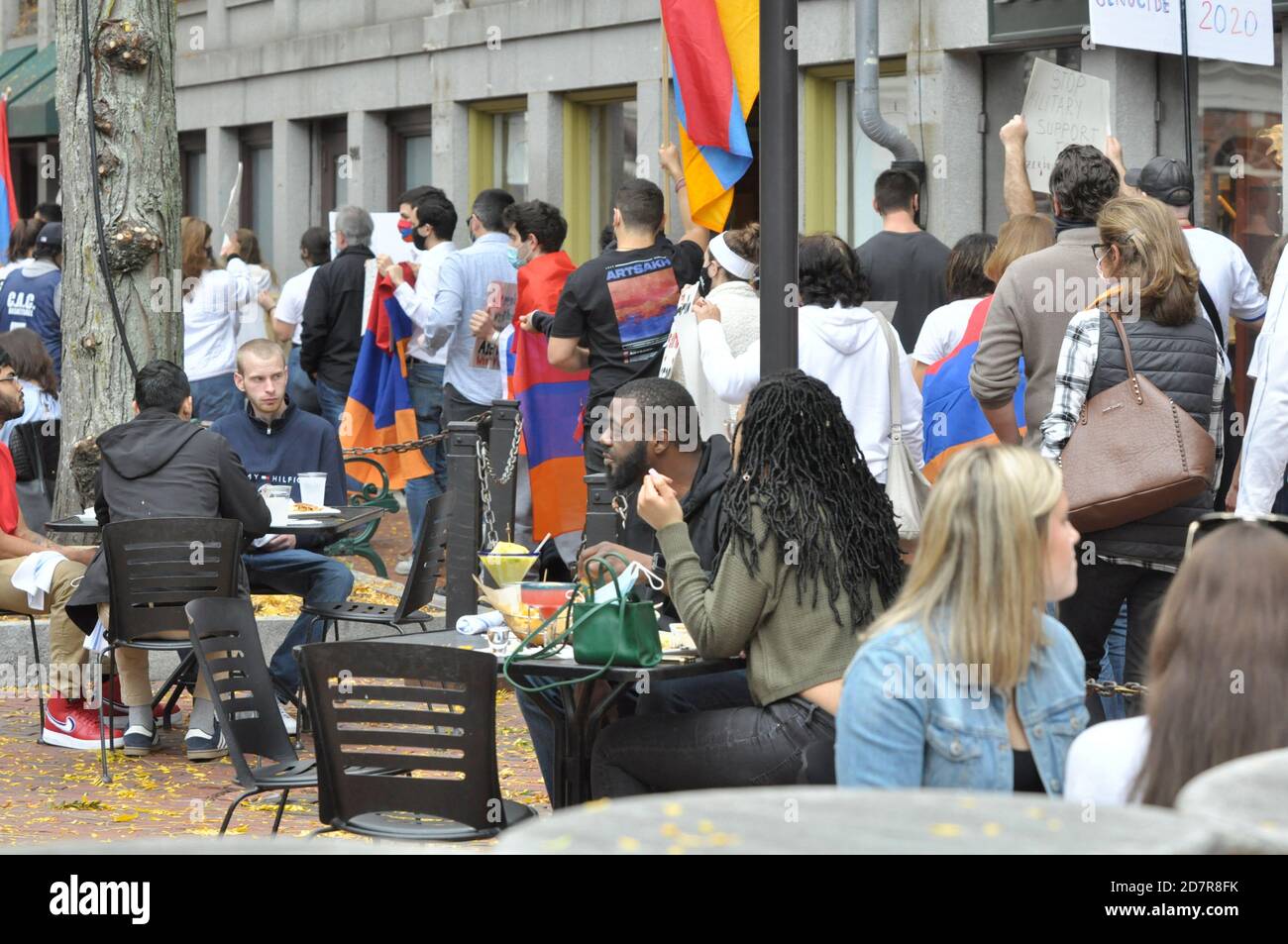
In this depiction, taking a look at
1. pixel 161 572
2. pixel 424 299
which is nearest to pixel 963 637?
pixel 161 572

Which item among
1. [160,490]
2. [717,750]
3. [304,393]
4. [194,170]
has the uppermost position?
[194,170]

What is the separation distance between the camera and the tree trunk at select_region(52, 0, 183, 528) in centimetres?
1058

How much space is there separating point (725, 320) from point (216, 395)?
646cm

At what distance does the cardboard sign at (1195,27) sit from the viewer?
8.42m

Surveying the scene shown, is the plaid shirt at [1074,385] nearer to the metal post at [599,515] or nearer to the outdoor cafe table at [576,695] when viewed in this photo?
the outdoor cafe table at [576,695]

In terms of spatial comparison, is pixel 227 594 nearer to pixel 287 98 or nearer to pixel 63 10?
pixel 63 10

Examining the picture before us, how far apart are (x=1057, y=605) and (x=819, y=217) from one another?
9454mm

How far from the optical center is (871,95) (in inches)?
535

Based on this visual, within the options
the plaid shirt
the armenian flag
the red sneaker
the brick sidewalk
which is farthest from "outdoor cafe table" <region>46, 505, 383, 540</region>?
the armenian flag

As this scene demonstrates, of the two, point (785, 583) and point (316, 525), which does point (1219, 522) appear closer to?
point (785, 583)

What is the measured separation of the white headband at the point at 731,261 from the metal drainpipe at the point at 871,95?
18.1 ft

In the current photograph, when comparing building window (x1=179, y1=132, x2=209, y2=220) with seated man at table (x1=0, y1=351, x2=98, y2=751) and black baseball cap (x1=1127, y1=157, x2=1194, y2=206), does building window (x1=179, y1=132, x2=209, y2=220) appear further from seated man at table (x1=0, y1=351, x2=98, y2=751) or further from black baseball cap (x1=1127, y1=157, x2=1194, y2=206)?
black baseball cap (x1=1127, y1=157, x2=1194, y2=206)

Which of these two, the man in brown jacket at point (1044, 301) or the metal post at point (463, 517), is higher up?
the man in brown jacket at point (1044, 301)
